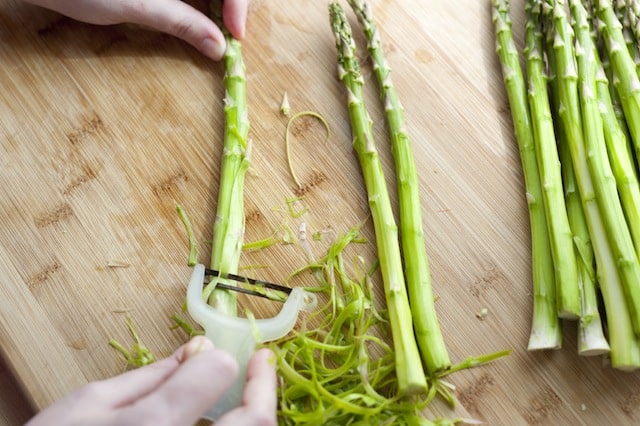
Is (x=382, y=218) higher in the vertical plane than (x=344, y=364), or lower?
higher

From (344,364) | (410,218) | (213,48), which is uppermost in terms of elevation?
(213,48)

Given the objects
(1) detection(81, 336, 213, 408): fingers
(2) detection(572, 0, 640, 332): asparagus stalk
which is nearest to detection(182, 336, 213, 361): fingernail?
(1) detection(81, 336, 213, 408): fingers

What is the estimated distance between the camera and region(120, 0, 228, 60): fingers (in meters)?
2.98

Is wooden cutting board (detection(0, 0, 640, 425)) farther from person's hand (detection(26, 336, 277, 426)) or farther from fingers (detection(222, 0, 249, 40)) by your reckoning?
person's hand (detection(26, 336, 277, 426))

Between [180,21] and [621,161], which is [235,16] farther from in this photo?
[621,161]

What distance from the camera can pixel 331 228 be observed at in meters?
2.78

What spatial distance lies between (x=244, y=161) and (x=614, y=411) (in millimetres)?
1666

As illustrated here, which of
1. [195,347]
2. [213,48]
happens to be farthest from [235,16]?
[195,347]

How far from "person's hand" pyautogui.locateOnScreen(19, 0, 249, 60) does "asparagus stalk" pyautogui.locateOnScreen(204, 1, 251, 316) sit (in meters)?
0.07

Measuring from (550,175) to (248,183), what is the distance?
3.94 feet

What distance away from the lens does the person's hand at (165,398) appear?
1915 millimetres

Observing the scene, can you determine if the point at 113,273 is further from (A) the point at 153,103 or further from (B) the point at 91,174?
(A) the point at 153,103

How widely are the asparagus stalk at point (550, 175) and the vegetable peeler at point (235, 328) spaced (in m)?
0.96

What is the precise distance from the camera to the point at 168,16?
118 inches
